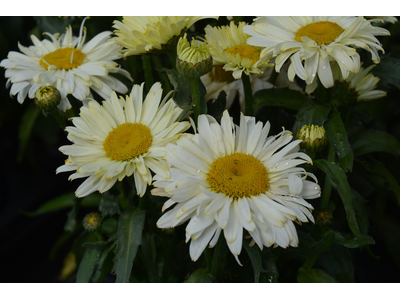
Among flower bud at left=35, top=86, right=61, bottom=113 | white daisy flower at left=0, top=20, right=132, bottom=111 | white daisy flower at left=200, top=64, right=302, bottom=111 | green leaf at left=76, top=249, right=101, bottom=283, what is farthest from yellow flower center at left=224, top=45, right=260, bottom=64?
green leaf at left=76, top=249, right=101, bottom=283

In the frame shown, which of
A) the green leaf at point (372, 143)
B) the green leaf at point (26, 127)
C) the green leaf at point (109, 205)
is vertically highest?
the green leaf at point (372, 143)

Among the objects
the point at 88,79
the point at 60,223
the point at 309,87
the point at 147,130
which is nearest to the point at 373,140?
the point at 309,87

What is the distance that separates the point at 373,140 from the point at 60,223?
4.25 feet

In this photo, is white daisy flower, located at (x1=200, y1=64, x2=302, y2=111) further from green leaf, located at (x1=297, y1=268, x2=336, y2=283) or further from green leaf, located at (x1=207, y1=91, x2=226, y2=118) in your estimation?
green leaf, located at (x1=297, y1=268, x2=336, y2=283)

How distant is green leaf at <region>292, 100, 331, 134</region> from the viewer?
707 mm

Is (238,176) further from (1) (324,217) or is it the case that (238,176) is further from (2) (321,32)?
(2) (321,32)

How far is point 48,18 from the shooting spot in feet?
3.49

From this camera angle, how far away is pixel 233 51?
A: 2.46 ft

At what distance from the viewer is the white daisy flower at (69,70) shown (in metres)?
0.76

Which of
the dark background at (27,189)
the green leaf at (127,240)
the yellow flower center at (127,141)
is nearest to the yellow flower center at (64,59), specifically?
the yellow flower center at (127,141)

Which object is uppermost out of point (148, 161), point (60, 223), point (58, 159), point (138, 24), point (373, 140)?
point (138, 24)

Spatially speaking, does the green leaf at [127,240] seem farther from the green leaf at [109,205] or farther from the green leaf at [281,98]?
the green leaf at [281,98]

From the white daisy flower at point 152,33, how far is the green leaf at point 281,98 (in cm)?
18
